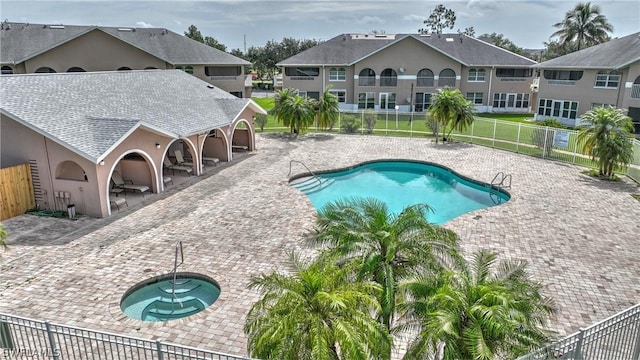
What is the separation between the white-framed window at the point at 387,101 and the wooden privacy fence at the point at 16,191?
129ft

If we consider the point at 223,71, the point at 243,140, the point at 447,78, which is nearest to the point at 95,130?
the point at 243,140

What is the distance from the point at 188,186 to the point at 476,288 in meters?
17.1

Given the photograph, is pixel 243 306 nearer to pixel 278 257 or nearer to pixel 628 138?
pixel 278 257

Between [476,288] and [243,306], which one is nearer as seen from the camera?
[476,288]

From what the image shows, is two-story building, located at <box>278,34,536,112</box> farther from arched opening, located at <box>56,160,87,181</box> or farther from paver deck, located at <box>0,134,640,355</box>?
arched opening, located at <box>56,160,87,181</box>

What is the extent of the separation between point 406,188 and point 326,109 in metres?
12.4

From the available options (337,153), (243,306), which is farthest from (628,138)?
(243,306)

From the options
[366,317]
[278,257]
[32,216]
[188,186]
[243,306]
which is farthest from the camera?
[188,186]

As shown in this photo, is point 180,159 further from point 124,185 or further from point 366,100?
point 366,100

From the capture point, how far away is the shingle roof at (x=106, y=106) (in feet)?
54.6

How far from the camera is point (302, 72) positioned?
51312 millimetres

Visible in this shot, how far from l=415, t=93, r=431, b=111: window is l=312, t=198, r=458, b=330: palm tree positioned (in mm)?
43064

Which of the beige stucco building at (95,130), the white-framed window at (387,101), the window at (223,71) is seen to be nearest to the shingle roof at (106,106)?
the beige stucco building at (95,130)

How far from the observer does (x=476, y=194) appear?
22.4 m
